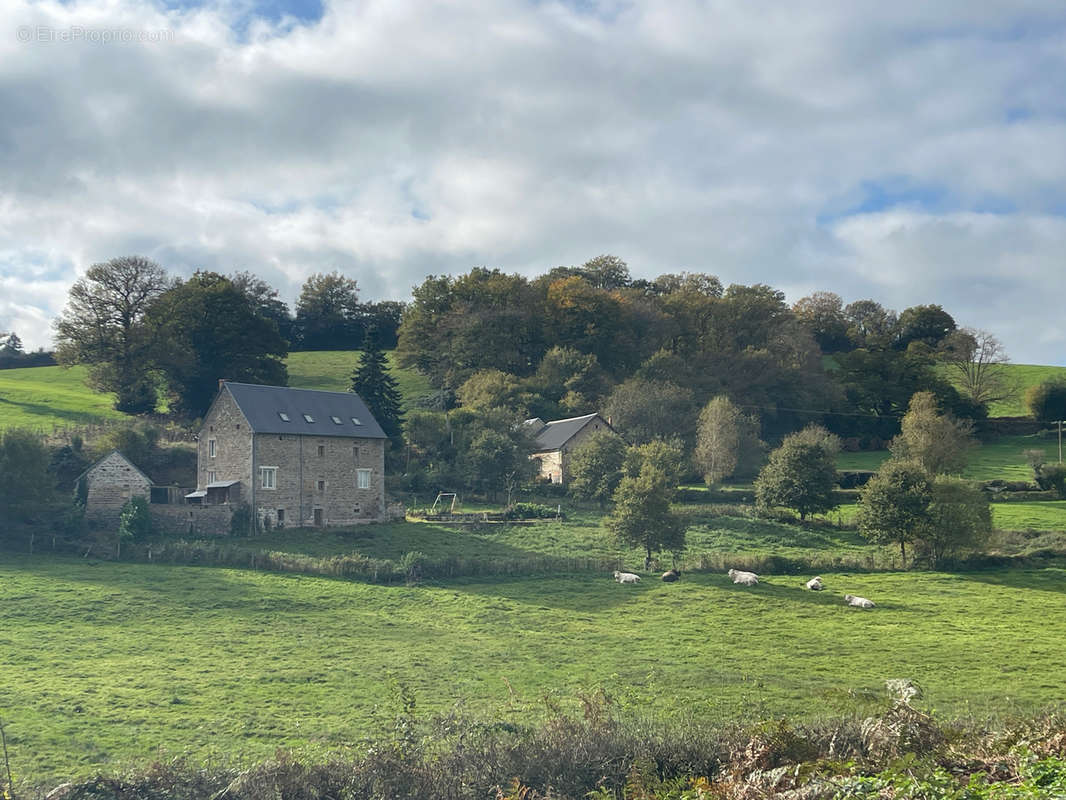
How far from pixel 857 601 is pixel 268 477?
30.3 metres

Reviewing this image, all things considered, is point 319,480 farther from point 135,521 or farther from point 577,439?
point 577,439

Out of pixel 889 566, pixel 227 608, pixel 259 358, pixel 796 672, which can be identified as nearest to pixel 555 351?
pixel 259 358

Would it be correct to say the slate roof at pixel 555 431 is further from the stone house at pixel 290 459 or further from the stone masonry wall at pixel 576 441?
the stone house at pixel 290 459

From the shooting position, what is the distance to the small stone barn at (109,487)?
151 ft

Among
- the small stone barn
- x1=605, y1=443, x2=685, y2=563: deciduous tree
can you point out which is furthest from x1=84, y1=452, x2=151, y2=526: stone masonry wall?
x1=605, y1=443, x2=685, y2=563: deciduous tree

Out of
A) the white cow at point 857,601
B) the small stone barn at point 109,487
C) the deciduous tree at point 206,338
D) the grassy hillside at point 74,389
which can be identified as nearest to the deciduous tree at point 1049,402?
the grassy hillside at point 74,389

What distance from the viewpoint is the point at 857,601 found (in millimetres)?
32562

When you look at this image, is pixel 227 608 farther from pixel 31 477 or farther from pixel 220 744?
pixel 31 477

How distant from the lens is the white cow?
32322 millimetres

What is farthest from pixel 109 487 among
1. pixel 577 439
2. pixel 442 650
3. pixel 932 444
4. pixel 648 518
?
pixel 932 444

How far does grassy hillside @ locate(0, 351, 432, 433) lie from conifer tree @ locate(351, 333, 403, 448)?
17480mm

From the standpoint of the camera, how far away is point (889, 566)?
1564 inches

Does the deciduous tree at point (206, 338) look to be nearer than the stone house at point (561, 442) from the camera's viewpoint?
No

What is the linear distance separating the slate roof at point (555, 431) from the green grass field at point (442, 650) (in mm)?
28673
